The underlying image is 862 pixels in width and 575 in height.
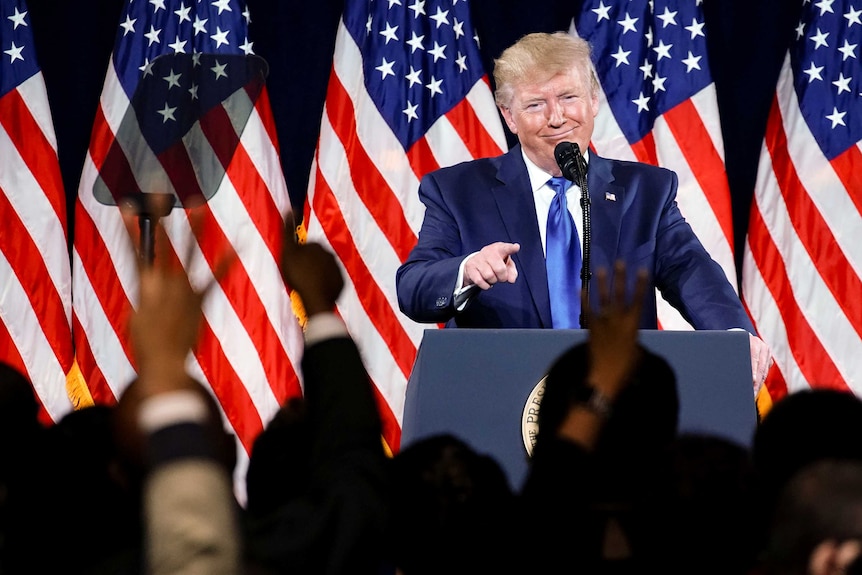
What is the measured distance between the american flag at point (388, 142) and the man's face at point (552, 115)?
1672 millimetres

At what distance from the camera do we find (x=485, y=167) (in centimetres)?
353

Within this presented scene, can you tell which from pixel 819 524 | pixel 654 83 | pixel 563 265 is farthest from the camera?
pixel 654 83

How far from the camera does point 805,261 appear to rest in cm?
519

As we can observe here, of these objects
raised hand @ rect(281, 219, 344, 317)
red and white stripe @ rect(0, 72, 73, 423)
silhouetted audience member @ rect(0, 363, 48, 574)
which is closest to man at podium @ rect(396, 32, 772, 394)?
raised hand @ rect(281, 219, 344, 317)

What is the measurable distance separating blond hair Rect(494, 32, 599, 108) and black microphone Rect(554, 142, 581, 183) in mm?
816

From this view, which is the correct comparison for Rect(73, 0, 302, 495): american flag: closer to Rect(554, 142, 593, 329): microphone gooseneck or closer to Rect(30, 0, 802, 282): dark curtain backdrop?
Rect(30, 0, 802, 282): dark curtain backdrop

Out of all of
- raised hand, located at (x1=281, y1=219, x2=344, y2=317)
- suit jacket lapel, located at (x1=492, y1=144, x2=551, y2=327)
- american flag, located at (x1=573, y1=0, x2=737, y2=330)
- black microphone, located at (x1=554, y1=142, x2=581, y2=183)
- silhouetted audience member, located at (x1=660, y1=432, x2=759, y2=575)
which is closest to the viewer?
silhouetted audience member, located at (x1=660, y1=432, x2=759, y2=575)

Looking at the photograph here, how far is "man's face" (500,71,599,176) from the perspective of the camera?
11.5 feet

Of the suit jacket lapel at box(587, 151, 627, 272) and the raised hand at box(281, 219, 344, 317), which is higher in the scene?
the raised hand at box(281, 219, 344, 317)

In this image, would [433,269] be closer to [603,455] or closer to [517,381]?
[517,381]

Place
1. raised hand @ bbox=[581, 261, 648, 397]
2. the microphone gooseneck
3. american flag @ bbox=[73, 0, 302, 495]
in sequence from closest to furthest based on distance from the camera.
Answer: raised hand @ bbox=[581, 261, 648, 397] → the microphone gooseneck → american flag @ bbox=[73, 0, 302, 495]

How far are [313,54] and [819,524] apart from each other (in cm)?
484

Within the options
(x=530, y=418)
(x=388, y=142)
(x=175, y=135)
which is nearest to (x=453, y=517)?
(x=530, y=418)

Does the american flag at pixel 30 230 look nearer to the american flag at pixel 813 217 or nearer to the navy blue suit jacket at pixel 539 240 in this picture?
the navy blue suit jacket at pixel 539 240
